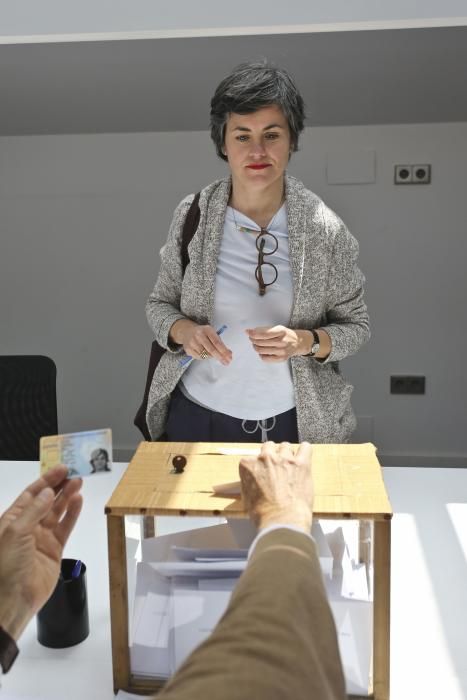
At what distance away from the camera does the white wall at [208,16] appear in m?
1.85

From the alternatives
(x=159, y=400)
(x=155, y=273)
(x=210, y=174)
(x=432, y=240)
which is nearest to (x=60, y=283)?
(x=155, y=273)

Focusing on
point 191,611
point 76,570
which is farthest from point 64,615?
point 191,611

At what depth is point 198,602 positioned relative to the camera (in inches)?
43.8

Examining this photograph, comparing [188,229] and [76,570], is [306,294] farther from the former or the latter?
[76,570]

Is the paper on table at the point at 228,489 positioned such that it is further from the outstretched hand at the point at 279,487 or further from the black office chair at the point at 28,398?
the black office chair at the point at 28,398

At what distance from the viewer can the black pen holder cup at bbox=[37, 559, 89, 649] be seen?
1.20m

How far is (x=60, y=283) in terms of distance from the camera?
Result: 168 inches

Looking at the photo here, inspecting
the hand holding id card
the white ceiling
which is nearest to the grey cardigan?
the hand holding id card

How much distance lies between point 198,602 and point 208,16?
1426mm

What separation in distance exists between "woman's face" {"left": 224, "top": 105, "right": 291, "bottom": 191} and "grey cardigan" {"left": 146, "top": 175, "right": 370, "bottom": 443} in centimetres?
12

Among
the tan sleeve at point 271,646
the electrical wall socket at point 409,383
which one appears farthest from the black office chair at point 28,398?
the electrical wall socket at point 409,383

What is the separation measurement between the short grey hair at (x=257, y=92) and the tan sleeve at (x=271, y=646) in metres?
1.29

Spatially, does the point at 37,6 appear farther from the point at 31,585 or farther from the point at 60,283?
the point at 60,283

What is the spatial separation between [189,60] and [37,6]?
1.53m
